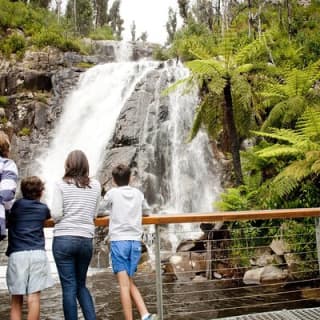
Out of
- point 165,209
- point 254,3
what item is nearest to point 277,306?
point 165,209

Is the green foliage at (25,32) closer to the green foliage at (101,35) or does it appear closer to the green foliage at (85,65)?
the green foliage at (85,65)

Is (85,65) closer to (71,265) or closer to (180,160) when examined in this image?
(180,160)

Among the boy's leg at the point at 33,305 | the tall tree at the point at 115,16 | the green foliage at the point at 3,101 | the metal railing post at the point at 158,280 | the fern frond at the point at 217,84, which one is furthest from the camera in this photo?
the tall tree at the point at 115,16

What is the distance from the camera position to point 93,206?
125 inches

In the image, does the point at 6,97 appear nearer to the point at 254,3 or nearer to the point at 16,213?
the point at 254,3

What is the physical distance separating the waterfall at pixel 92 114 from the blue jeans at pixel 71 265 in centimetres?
1075

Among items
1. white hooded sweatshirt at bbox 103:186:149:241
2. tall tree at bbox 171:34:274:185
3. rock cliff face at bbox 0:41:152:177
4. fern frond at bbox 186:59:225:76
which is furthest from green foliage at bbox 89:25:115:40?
white hooded sweatshirt at bbox 103:186:149:241

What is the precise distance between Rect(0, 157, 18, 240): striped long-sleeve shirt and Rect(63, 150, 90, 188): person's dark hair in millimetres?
374

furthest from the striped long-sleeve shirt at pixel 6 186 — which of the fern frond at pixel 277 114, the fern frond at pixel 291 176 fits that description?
the fern frond at pixel 277 114

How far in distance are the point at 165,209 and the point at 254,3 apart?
15.8 metres

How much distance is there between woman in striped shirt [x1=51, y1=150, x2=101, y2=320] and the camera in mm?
3008

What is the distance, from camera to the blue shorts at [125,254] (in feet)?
10.4

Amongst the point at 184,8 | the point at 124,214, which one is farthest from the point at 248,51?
the point at 184,8

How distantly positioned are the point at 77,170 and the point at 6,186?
511 mm
